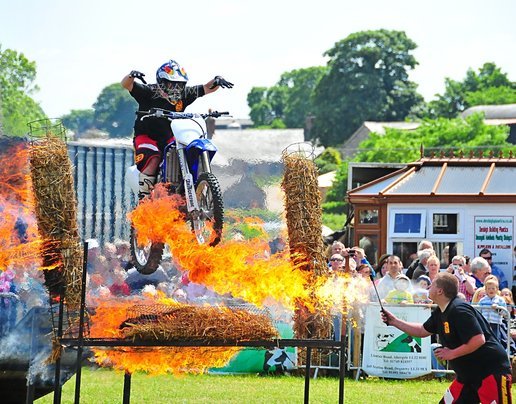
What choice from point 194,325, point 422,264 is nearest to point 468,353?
point 194,325

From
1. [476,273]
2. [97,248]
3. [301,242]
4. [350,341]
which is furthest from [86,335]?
[476,273]

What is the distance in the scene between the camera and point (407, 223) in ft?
68.3

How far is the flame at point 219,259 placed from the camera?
1030cm

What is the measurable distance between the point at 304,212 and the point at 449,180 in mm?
10547

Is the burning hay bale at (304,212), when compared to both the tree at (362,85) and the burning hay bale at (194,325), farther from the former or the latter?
the tree at (362,85)

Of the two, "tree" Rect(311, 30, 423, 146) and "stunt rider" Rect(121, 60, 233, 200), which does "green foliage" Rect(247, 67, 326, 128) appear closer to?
"tree" Rect(311, 30, 423, 146)

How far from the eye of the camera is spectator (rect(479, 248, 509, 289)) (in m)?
17.4

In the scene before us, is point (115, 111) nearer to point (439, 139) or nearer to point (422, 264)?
point (422, 264)

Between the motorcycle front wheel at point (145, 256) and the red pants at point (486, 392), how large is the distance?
2.71 m

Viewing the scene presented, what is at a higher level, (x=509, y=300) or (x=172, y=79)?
(x=172, y=79)

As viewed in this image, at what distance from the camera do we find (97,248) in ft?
34.3

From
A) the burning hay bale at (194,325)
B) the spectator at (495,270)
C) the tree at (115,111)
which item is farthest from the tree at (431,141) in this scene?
the burning hay bale at (194,325)

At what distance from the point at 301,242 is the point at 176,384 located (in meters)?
3.95

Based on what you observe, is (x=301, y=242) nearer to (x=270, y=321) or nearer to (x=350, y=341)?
(x=270, y=321)
